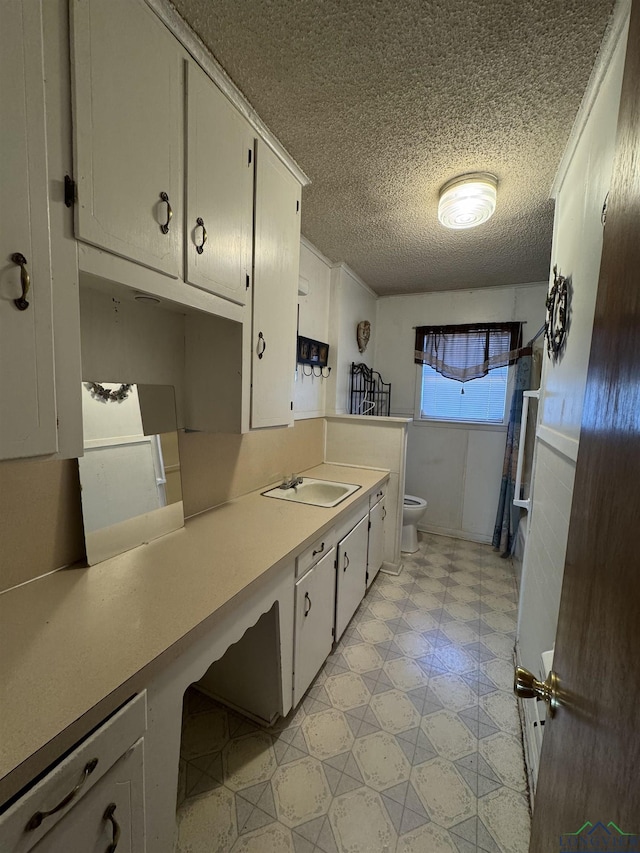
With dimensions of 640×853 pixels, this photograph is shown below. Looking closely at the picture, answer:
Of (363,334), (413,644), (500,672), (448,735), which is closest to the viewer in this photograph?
(448,735)

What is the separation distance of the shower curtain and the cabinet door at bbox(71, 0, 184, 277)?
294cm

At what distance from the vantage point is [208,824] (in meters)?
1.11

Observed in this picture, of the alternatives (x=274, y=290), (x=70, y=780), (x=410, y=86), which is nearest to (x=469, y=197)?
(x=410, y=86)

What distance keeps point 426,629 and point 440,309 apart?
281 cm

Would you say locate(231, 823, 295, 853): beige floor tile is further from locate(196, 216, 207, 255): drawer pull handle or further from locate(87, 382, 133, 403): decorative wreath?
locate(196, 216, 207, 255): drawer pull handle

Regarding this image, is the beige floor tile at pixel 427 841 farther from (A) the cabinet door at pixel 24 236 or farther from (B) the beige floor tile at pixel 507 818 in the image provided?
(A) the cabinet door at pixel 24 236

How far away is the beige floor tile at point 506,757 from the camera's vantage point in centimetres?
127

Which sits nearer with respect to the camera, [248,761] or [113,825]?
[113,825]

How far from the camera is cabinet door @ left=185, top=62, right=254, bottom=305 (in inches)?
42.1

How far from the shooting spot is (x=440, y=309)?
11.1ft

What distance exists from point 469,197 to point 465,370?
1.87 metres

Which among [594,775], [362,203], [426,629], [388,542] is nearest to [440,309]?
[362,203]

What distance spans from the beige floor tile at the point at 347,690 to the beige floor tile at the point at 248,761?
35cm

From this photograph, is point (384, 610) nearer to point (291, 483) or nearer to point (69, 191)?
point (291, 483)
